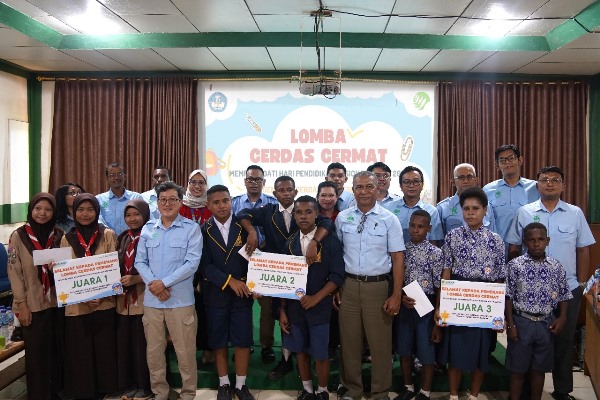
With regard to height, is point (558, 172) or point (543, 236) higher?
point (558, 172)

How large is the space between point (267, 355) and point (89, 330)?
1340mm

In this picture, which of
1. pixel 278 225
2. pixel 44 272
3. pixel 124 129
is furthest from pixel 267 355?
pixel 124 129

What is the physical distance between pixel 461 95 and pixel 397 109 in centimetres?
87

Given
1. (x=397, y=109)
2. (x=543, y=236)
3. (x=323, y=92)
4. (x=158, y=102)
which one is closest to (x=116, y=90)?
(x=158, y=102)

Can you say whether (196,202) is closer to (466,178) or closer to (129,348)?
(129,348)

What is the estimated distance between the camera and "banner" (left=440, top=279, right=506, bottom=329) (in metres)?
2.65

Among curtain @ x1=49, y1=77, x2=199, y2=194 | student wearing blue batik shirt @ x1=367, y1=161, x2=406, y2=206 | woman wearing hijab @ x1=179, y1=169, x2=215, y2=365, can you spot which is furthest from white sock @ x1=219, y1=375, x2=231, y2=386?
curtain @ x1=49, y1=77, x2=199, y2=194

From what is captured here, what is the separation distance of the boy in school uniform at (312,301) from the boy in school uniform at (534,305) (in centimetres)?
112

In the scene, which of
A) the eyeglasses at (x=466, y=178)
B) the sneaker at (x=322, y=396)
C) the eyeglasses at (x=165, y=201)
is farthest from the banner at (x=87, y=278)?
the eyeglasses at (x=466, y=178)

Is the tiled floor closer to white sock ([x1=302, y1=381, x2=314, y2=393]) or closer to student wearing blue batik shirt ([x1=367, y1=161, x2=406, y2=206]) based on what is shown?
white sock ([x1=302, y1=381, x2=314, y2=393])

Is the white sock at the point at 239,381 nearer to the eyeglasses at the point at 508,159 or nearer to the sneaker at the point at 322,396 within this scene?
the sneaker at the point at 322,396

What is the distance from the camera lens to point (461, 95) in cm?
584

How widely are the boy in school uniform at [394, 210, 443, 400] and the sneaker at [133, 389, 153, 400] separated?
1.76m

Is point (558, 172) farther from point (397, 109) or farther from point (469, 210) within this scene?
point (397, 109)
